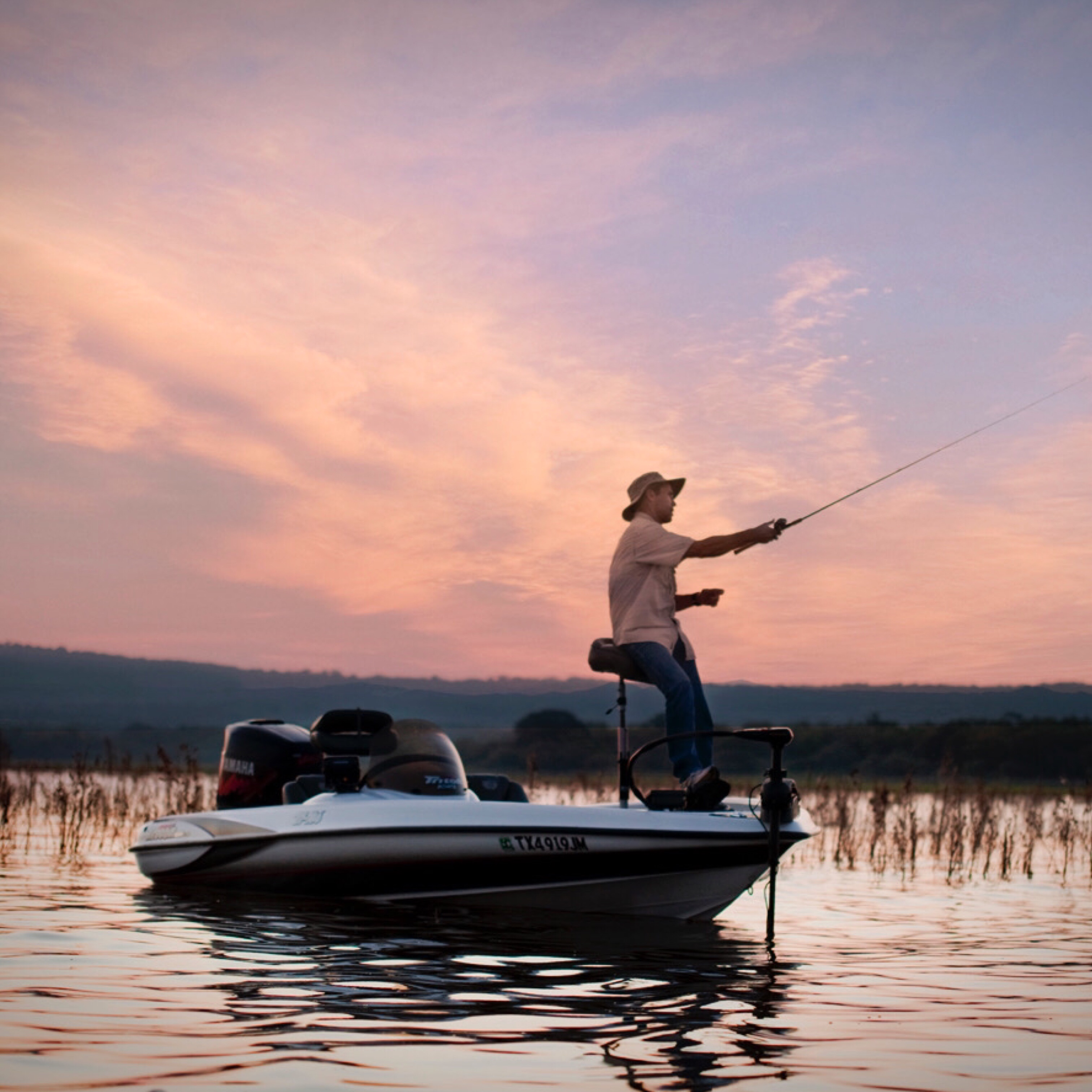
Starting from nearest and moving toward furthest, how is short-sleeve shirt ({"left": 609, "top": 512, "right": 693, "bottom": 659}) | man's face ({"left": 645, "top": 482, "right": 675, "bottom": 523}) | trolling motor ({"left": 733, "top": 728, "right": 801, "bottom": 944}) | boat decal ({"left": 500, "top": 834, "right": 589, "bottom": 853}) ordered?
trolling motor ({"left": 733, "top": 728, "right": 801, "bottom": 944})
boat decal ({"left": 500, "top": 834, "right": 589, "bottom": 853})
short-sleeve shirt ({"left": 609, "top": 512, "right": 693, "bottom": 659})
man's face ({"left": 645, "top": 482, "right": 675, "bottom": 523})

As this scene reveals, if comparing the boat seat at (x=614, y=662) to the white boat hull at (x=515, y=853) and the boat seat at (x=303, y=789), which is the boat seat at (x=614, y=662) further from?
the boat seat at (x=303, y=789)

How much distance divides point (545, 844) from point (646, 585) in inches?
67.0

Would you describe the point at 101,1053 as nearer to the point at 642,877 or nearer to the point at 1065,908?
the point at 642,877

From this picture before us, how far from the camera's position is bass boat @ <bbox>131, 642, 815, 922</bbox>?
7.91m

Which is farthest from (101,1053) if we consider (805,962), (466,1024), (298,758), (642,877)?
(298,758)

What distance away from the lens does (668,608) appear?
8.45 metres

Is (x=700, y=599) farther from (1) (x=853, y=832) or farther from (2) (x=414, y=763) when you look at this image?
(1) (x=853, y=832)

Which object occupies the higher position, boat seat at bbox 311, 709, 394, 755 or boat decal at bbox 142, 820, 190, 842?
boat seat at bbox 311, 709, 394, 755

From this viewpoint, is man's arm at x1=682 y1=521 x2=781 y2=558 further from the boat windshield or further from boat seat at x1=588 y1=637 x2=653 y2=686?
the boat windshield

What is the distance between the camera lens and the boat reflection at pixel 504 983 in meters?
4.47

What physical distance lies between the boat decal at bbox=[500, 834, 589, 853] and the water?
0.42 metres

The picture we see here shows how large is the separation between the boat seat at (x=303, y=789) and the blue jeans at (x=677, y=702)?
251cm

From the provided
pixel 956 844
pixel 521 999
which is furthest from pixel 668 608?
pixel 956 844

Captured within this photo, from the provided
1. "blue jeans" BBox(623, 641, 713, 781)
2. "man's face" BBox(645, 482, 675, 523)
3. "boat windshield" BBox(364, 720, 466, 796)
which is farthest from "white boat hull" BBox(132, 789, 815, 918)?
"man's face" BBox(645, 482, 675, 523)
